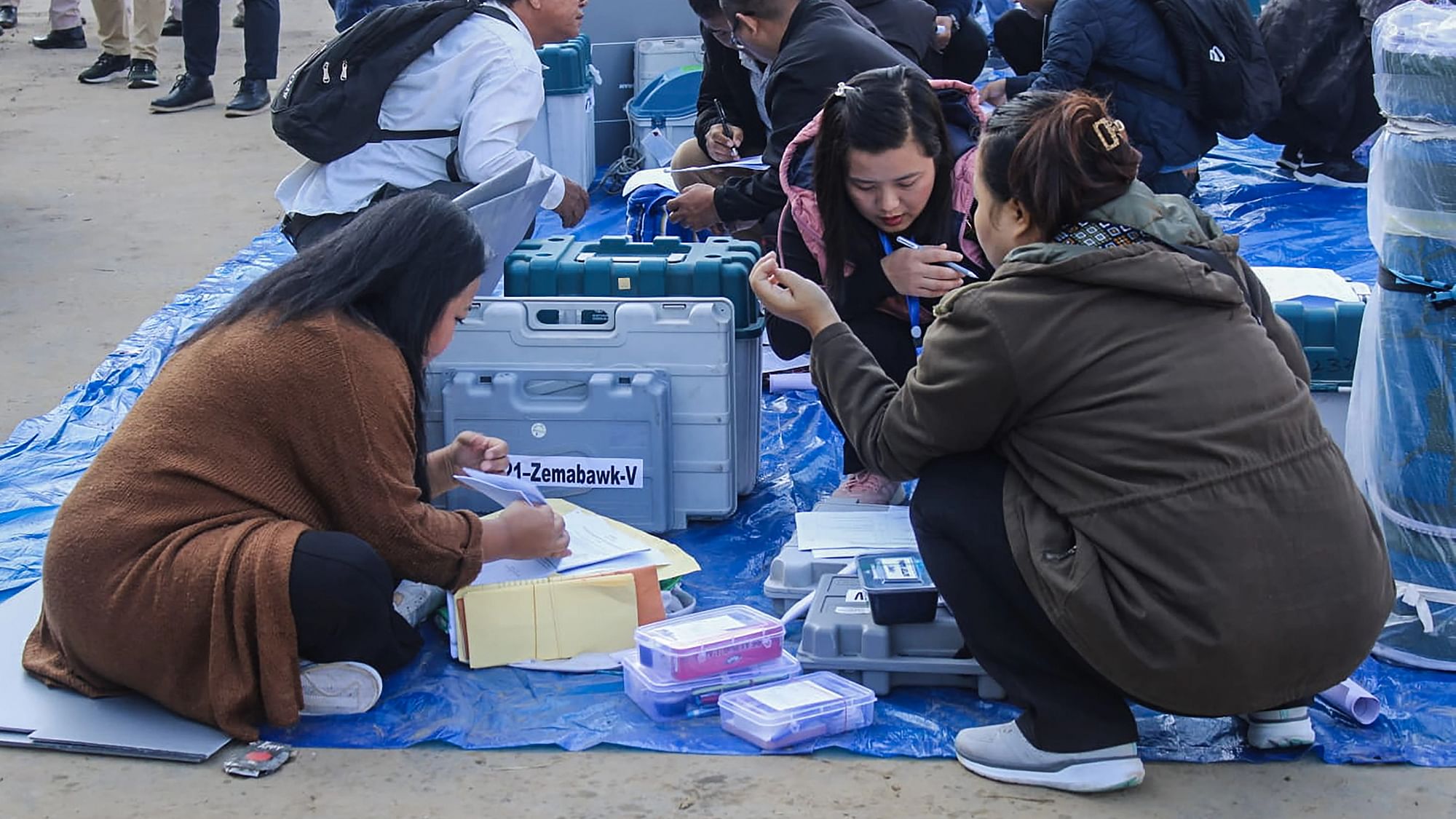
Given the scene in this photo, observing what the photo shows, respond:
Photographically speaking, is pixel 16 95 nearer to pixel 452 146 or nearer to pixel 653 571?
pixel 452 146

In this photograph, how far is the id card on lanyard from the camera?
318cm

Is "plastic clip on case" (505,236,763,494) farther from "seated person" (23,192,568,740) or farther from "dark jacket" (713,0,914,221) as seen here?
"seated person" (23,192,568,740)

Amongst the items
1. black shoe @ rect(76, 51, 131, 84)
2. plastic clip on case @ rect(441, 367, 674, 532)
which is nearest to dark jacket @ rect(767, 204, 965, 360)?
plastic clip on case @ rect(441, 367, 674, 532)

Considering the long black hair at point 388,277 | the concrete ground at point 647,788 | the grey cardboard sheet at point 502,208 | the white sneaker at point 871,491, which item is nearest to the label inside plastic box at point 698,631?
the concrete ground at point 647,788

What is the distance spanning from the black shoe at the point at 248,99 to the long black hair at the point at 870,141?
227 inches

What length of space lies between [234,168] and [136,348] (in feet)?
8.90

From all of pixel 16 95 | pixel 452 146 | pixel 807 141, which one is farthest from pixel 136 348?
pixel 16 95

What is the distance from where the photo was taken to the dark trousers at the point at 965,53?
20.3 ft

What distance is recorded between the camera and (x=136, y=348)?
4445mm

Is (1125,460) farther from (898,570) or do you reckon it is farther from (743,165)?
(743,165)

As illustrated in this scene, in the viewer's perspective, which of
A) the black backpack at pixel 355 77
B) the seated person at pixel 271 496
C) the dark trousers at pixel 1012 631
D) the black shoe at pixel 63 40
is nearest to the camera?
the dark trousers at pixel 1012 631

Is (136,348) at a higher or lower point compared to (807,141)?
lower

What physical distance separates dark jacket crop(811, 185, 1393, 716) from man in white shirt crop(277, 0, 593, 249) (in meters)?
1.89

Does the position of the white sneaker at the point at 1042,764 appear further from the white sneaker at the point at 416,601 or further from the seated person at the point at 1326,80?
the seated person at the point at 1326,80
